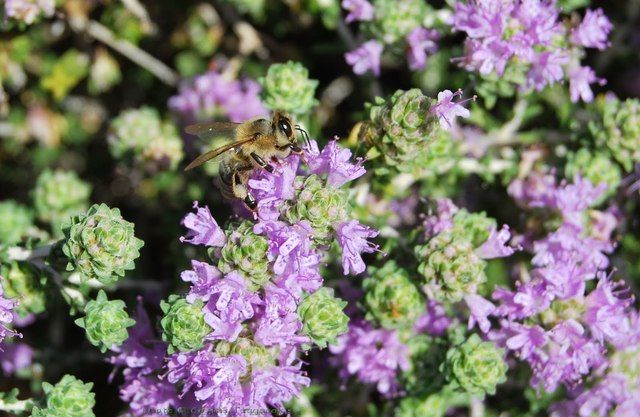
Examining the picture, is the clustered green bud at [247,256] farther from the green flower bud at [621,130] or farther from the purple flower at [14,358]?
the green flower bud at [621,130]

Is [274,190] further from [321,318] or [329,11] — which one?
[329,11]

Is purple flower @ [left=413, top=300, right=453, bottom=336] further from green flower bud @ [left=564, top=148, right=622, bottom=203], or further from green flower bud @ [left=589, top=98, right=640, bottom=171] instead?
green flower bud @ [left=589, top=98, right=640, bottom=171]

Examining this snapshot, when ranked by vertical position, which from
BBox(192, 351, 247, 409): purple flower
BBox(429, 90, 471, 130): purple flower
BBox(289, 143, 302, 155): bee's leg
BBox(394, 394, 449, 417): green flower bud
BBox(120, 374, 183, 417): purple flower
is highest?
BBox(429, 90, 471, 130): purple flower

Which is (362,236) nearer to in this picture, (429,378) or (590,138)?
(429,378)

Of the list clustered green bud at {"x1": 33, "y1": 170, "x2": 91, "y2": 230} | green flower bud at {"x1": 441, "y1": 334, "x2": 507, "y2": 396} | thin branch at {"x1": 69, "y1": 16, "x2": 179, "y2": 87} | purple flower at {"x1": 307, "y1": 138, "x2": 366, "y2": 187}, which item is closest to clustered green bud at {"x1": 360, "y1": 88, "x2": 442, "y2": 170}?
purple flower at {"x1": 307, "y1": 138, "x2": 366, "y2": 187}

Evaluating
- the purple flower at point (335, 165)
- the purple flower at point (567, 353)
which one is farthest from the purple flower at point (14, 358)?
the purple flower at point (567, 353)
